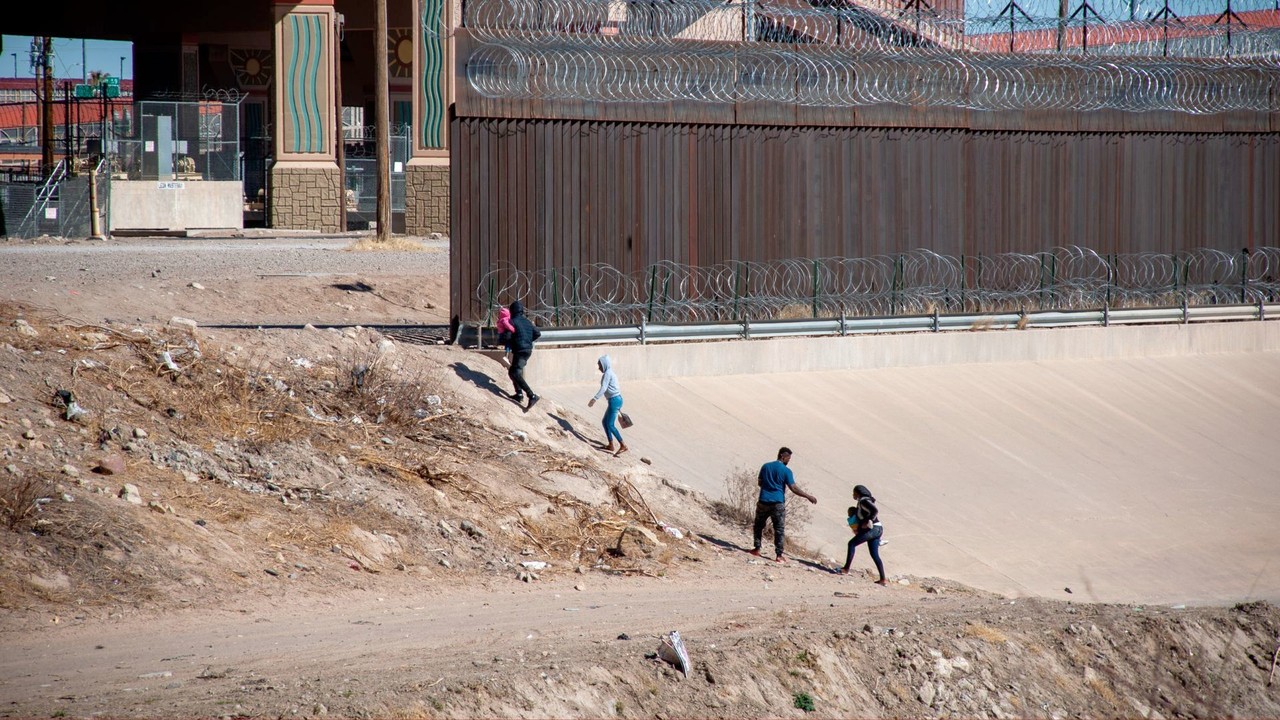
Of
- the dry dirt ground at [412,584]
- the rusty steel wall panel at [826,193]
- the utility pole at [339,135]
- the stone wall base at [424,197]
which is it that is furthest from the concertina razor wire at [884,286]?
the utility pole at [339,135]

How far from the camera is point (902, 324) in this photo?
58.3 ft

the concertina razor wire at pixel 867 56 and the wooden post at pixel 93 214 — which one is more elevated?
the concertina razor wire at pixel 867 56

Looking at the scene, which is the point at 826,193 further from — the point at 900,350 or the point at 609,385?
the point at 609,385

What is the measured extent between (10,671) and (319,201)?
984 inches

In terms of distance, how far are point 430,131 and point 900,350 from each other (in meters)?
16.8

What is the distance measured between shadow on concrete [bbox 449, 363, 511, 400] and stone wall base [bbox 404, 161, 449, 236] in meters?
16.7

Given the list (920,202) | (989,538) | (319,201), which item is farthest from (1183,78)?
(319,201)

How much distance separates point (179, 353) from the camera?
507 inches

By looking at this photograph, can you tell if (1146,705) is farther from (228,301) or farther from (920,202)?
(228,301)

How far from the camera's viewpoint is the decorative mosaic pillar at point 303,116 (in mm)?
30984

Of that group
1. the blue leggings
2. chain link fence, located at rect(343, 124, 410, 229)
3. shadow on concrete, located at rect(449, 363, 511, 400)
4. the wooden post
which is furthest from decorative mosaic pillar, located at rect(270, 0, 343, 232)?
the blue leggings

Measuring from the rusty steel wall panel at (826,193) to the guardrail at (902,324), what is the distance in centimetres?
112

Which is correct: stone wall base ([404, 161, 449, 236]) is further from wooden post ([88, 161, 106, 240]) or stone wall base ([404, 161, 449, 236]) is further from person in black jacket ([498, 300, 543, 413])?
person in black jacket ([498, 300, 543, 413])

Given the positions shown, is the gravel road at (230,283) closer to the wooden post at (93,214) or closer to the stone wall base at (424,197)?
the wooden post at (93,214)
